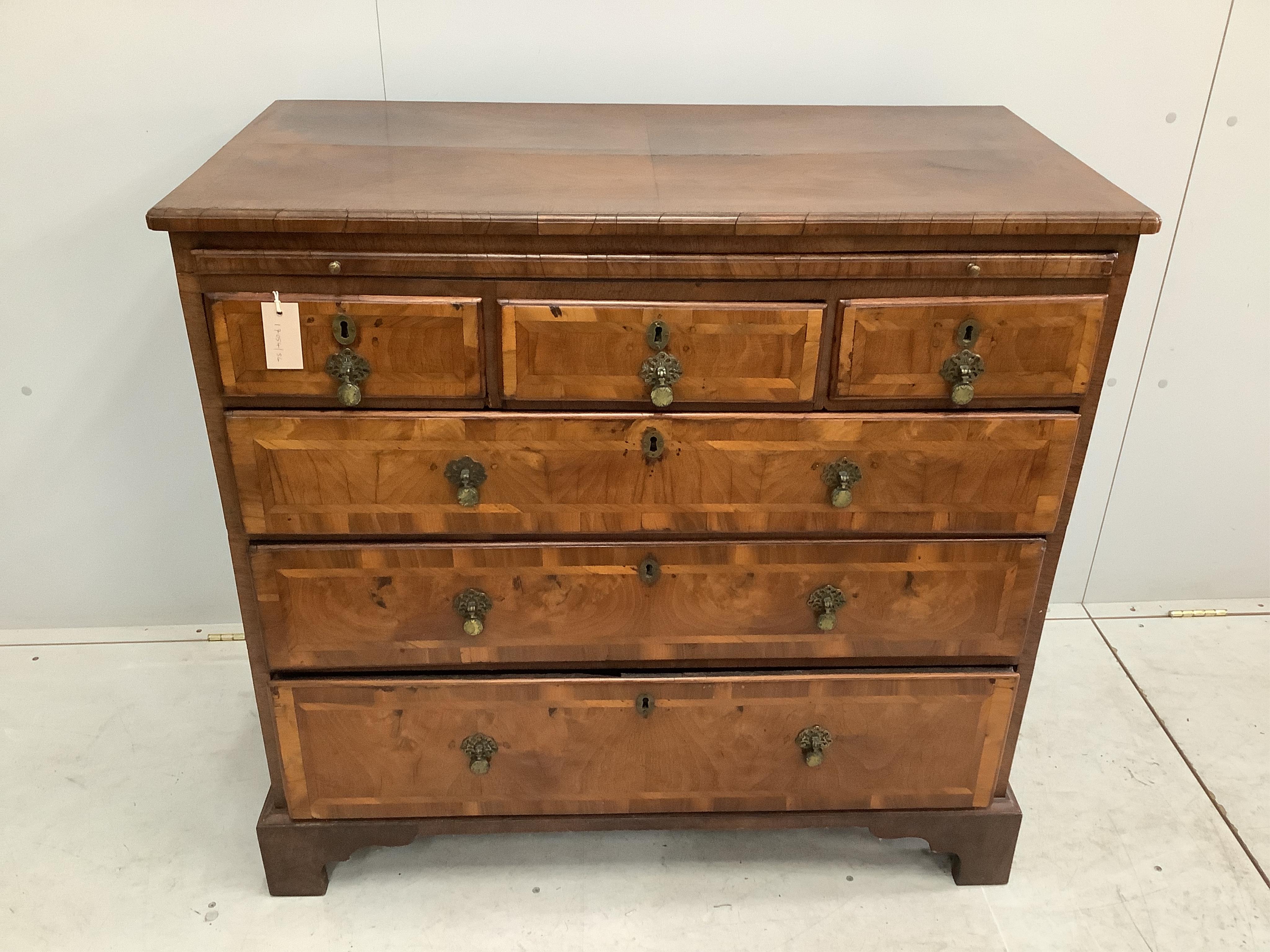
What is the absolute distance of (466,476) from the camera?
1.50 metres

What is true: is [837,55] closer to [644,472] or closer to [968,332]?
[968,332]

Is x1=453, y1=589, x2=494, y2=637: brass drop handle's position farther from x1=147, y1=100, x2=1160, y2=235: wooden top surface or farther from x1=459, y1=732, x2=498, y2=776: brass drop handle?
x1=147, y1=100, x2=1160, y2=235: wooden top surface

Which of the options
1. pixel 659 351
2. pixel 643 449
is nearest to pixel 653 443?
pixel 643 449

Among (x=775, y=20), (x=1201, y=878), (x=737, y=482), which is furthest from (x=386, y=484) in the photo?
(x=1201, y=878)

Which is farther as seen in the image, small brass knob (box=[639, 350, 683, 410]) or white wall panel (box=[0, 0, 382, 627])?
white wall panel (box=[0, 0, 382, 627])

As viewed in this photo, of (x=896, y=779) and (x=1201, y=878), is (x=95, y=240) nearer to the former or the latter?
(x=896, y=779)

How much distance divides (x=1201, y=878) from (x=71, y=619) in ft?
7.99

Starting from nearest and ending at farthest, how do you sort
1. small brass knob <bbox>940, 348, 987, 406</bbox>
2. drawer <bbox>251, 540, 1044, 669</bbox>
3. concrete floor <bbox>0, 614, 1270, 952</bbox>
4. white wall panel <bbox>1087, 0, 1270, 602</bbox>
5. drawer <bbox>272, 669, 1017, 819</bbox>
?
1. small brass knob <bbox>940, 348, 987, 406</bbox>
2. drawer <bbox>251, 540, 1044, 669</bbox>
3. drawer <bbox>272, 669, 1017, 819</bbox>
4. concrete floor <bbox>0, 614, 1270, 952</bbox>
5. white wall panel <bbox>1087, 0, 1270, 602</bbox>

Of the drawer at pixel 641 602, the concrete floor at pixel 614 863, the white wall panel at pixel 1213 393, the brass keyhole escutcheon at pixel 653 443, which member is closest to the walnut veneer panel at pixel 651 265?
the brass keyhole escutcheon at pixel 653 443

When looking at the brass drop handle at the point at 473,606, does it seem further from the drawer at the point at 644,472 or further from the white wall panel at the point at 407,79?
the white wall panel at the point at 407,79

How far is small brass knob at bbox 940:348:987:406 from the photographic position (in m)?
1.45

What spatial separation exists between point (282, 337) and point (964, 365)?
3.01ft

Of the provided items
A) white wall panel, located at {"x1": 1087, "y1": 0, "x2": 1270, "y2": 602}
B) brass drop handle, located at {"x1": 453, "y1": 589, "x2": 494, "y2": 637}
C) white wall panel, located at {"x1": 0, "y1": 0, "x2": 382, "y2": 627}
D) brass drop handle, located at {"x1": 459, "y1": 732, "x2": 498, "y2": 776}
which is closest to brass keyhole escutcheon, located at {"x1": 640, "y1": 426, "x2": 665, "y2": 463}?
brass drop handle, located at {"x1": 453, "y1": 589, "x2": 494, "y2": 637}

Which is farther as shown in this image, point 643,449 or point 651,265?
point 643,449
